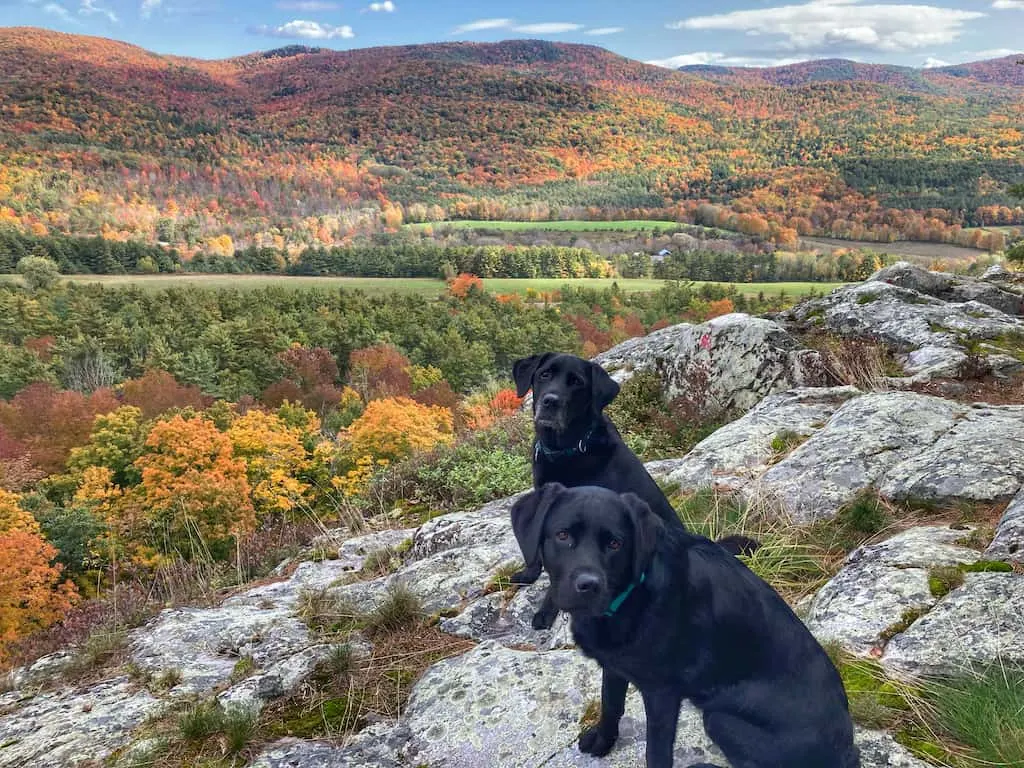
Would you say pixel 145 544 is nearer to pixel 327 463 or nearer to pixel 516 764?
pixel 327 463

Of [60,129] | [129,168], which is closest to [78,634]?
[129,168]

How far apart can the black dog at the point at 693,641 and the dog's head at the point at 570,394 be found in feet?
4.84

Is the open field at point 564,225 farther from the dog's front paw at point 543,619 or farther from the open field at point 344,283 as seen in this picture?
the dog's front paw at point 543,619

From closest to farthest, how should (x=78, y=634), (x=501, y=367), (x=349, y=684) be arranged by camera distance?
(x=349, y=684) → (x=78, y=634) → (x=501, y=367)

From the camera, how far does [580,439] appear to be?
3.99 meters

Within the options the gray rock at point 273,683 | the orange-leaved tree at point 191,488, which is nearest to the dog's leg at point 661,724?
the gray rock at point 273,683

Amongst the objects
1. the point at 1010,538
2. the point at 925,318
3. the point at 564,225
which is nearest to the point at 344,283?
the point at 564,225

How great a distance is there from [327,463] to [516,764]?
3724cm

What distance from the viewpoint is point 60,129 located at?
195500 mm

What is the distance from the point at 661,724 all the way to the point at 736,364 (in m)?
7.71

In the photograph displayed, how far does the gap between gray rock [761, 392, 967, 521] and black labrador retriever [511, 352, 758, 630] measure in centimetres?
111

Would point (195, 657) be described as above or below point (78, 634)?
above

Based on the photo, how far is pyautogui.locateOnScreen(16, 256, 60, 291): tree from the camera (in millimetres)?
97812

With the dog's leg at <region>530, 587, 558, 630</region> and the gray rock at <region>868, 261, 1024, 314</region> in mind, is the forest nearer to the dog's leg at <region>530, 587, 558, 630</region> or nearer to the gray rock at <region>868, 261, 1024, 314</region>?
the dog's leg at <region>530, 587, 558, 630</region>
